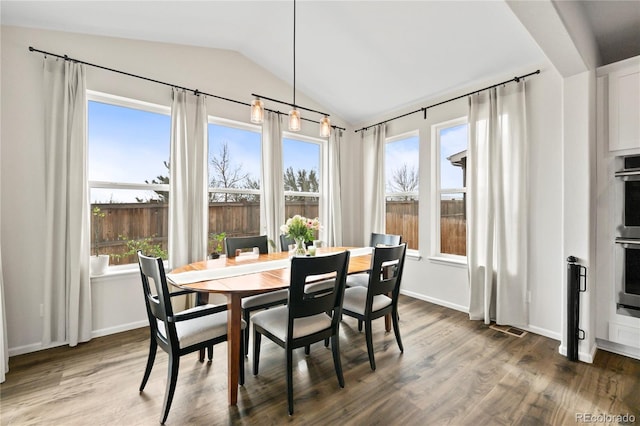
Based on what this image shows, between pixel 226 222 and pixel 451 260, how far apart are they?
Answer: 9.76 ft

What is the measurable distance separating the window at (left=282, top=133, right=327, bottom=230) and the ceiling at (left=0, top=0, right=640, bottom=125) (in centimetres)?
99

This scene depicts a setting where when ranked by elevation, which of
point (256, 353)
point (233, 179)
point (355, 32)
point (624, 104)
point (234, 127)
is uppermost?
point (355, 32)

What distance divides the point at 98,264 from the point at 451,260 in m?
4.03

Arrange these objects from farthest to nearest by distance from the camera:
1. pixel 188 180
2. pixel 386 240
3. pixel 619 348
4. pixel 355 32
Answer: pixel 386 240 → pixel 188 180 → pixel 355 32 → pixel 619 348

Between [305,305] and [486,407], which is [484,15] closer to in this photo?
[305,305]

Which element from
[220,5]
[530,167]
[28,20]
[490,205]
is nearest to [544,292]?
[490,205]

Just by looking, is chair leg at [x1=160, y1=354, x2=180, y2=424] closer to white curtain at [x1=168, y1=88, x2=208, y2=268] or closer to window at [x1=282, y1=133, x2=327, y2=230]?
white curtain at [x1=168, y1=88, x2=208, y2=268]

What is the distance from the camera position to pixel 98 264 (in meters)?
2.84

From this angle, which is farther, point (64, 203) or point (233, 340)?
point (64, 203)

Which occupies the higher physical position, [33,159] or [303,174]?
[303,174]

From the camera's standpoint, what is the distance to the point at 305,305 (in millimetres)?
1847

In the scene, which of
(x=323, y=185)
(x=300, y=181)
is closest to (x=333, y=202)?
(x=323, y=185)

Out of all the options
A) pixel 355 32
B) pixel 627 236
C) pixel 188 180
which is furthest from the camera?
pixel 188 180

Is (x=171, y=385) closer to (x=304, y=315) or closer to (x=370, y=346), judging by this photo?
(x=304, y=315)
